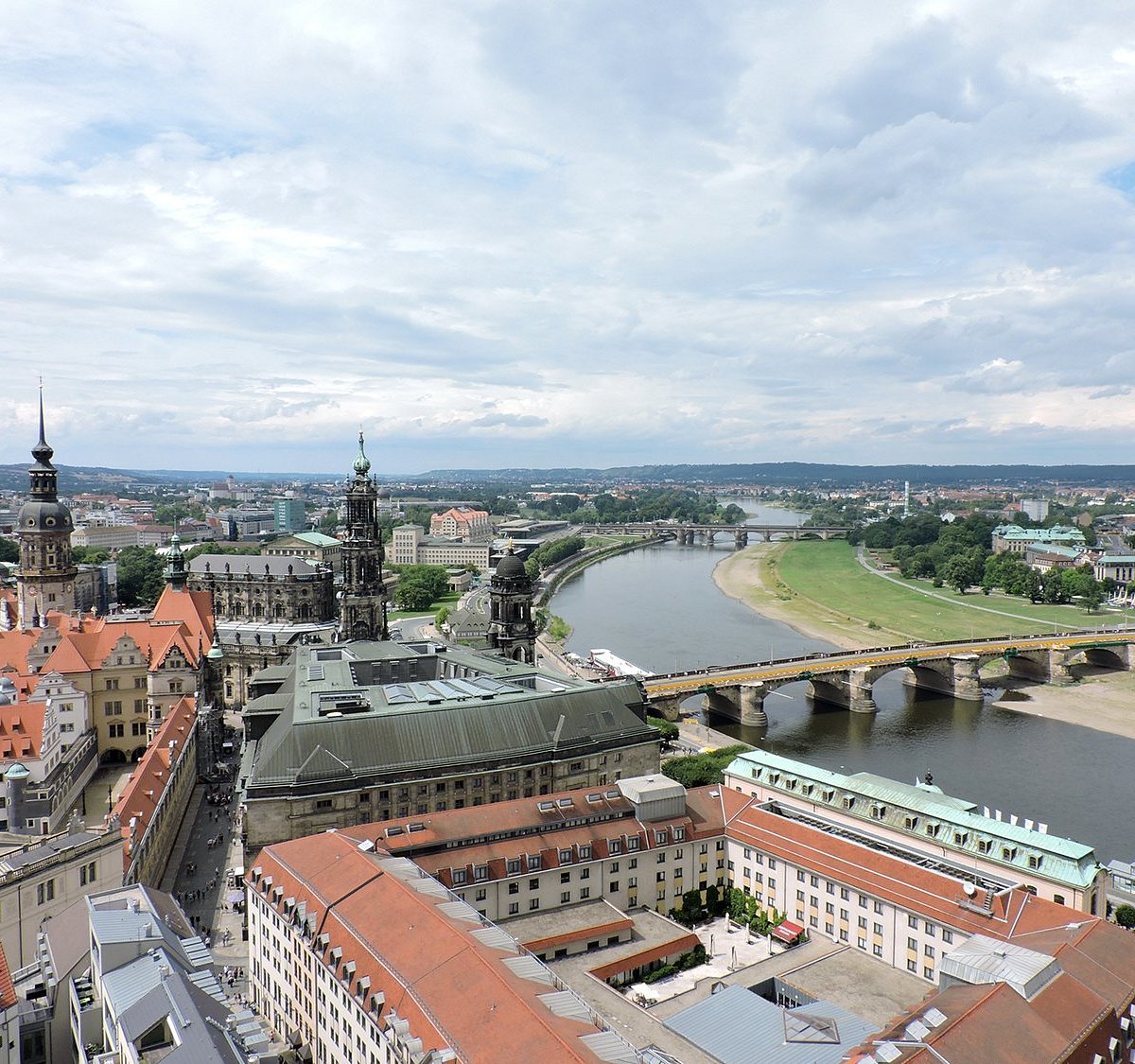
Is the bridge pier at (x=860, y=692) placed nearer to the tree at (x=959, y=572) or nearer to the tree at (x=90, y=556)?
the tree at (x=959, y=572)

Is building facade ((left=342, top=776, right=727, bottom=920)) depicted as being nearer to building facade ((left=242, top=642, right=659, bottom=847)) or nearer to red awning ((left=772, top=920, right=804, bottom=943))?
red awning ((left=772, top=920, right=804, bottom=943))

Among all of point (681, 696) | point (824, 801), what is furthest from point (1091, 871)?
point (681, 696)

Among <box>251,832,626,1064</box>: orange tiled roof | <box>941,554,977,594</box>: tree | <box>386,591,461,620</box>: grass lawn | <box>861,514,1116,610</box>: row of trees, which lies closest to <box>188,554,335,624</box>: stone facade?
<box>386,591,461,620</box>: grass lawn

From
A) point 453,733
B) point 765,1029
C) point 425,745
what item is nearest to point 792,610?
point 453,733

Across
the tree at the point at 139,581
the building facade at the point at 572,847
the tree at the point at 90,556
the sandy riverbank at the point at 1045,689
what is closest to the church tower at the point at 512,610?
the building facade at the point at 572,847

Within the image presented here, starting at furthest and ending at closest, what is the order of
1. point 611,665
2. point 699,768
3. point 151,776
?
point 611,665
point 699,768
point 151,776

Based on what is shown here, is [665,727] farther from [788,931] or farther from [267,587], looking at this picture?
[267,587]
